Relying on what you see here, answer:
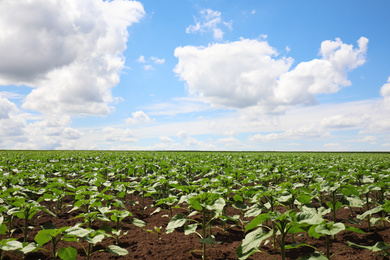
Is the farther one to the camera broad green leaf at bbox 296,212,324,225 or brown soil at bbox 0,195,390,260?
brown soil at bbox 0,195,390,260

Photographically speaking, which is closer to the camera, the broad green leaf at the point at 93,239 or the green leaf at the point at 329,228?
the green leaf at the point at 329,228

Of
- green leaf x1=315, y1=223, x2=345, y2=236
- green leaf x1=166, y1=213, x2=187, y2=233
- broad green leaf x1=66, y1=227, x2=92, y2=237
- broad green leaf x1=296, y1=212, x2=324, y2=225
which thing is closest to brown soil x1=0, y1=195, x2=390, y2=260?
green leaf x1=166, y1=213, x2=187, y2=233

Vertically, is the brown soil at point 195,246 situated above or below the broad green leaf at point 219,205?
Result: below

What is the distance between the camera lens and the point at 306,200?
416cm

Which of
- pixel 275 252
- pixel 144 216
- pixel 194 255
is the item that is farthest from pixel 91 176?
pixel 275 252

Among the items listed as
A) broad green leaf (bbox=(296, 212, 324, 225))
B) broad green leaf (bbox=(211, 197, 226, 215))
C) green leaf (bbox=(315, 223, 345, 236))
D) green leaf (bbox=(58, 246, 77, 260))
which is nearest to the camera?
green leaf (bbox=(315, 223, 345, 236))

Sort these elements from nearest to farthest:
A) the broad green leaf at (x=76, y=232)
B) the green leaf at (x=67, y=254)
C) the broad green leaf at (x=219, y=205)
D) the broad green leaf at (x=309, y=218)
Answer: the broad green leaf at (x=309, y=218) → the broad green leaf at (x=76, y=232) → the green leaf at (x=67, y=254) → the broad green leaf at (x=219, y=205)

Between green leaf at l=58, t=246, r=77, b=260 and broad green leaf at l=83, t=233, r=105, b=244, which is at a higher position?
broad green leaf at l=83, t=233, r=105, b=244

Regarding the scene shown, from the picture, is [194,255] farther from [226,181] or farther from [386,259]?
[386,259]

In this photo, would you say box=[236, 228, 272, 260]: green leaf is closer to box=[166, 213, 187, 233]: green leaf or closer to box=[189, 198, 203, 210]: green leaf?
box=[189, 198, 203, 210]: green leaf

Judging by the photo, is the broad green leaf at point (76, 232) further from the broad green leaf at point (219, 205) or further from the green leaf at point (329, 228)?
the green leaf at point (329, 228)

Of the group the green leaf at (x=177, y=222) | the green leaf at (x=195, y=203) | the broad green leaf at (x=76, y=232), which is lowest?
the green leaf at (x=177, y=222)

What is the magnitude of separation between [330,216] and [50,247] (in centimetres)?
788

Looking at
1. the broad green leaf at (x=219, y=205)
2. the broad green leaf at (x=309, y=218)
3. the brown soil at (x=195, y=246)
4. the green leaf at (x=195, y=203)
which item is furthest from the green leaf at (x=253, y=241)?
the brown soil at (x=195, y=246)
